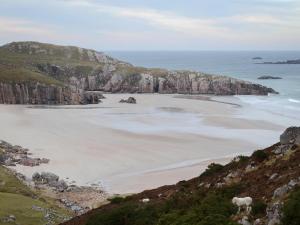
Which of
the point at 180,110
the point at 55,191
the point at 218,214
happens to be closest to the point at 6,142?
the point at 55,191

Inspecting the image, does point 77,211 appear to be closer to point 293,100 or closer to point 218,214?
point 218,214

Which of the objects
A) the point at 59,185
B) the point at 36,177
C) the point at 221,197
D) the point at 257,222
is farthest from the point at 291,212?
the point at 36,177

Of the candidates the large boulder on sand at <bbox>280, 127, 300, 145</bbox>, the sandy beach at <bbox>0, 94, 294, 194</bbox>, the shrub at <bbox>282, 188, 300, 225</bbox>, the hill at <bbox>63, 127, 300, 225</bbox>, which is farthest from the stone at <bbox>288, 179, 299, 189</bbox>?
the sandy beach at <bbox>0, 94, 294, 194</bbox>

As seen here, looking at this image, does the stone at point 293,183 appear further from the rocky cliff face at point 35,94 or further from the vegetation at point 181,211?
the rocky cliff face at point 35,94

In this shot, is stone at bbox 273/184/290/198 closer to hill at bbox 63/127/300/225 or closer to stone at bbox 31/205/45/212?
hill at bbox 63/127/300/225

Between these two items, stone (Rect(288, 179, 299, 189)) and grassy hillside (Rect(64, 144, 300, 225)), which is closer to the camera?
grassy hillside (Rect(64, 144, 300, 225))

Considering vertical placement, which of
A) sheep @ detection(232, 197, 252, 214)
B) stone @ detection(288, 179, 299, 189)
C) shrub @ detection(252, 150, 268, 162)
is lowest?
sheep @ detection(232, 197, 252, 214)

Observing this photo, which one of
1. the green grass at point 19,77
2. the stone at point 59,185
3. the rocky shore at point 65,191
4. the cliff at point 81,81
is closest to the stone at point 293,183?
the rocky shore at point 65,191
